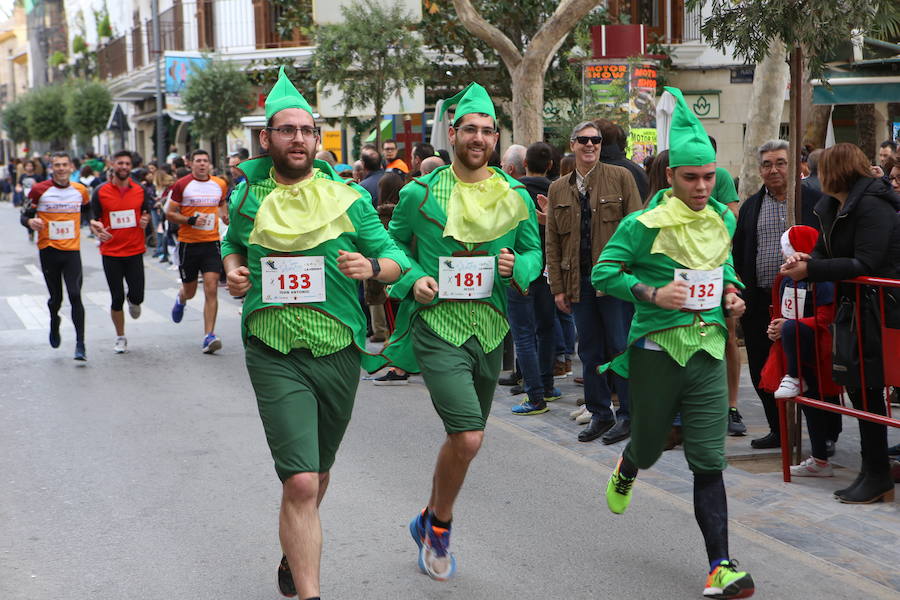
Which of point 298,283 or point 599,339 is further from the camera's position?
point 599,339

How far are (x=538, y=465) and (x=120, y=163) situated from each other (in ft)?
21.4

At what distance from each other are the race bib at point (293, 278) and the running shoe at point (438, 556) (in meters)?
1.24

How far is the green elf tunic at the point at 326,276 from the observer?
170 inches

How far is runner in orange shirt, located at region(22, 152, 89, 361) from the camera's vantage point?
11039mm

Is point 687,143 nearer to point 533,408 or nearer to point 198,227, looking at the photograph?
point 533,408

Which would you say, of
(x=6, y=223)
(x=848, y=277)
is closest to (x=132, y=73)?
(x=6, y=223)

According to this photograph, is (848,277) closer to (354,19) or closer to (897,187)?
(897,187)

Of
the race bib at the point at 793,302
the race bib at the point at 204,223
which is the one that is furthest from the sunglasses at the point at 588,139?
the race bib at the point at 204,223

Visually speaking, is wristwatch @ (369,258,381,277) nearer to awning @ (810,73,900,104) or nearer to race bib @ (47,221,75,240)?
race bib @ (47,221,75,240)

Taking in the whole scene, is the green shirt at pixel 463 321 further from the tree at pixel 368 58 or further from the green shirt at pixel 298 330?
the tree at pixel 368 58

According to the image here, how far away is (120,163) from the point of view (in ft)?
38.1

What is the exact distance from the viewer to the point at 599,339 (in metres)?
7.63

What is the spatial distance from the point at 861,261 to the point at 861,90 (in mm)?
8352

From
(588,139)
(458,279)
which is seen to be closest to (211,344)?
(588,139)
